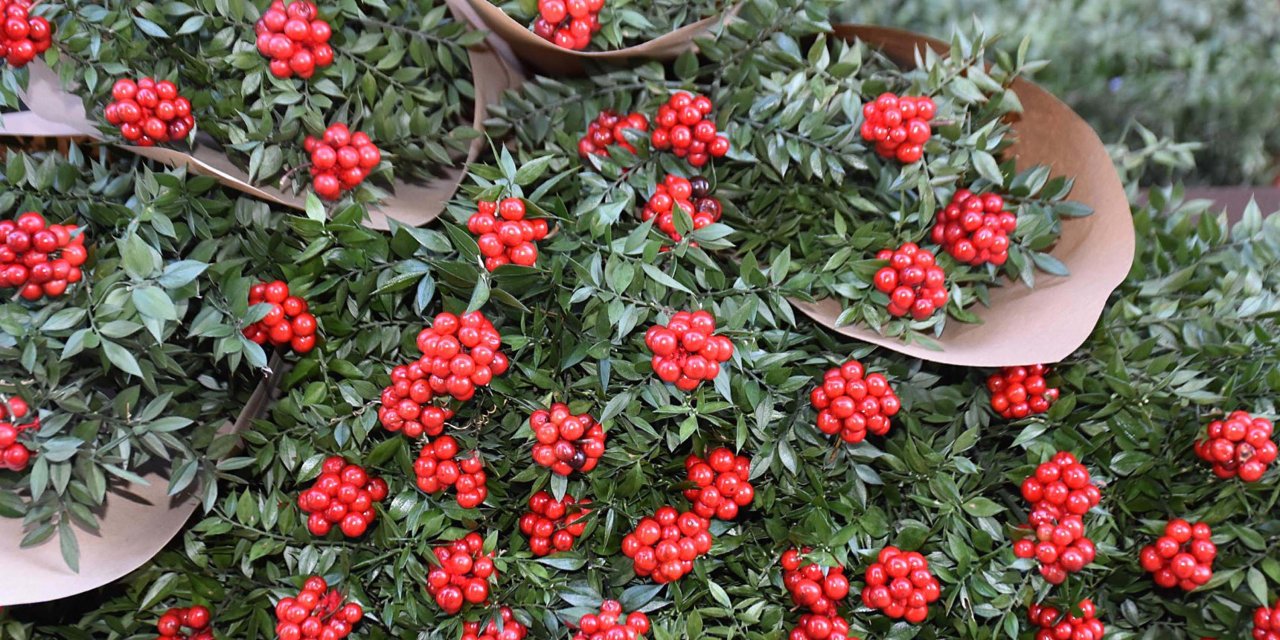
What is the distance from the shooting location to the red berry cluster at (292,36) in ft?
3.05

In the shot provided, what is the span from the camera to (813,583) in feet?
3.02

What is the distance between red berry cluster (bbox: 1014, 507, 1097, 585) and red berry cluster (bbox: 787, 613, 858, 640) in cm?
22

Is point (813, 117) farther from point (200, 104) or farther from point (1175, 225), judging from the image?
point (200, 104)

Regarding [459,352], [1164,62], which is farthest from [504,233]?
[1164,62]

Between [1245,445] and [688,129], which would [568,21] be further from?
[1245,445]

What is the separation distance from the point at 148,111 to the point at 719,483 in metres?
0.79

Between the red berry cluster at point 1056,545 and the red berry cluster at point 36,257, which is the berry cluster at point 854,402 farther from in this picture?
the red berry cluster at point 36,257

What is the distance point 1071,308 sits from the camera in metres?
0.94

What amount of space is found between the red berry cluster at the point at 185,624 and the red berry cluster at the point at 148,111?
56cm

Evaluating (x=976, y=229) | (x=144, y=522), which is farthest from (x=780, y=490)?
(x=144, y=522)

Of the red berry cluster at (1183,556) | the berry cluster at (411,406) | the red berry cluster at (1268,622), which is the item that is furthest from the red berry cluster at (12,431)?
the red berry cluster at (1268,622)

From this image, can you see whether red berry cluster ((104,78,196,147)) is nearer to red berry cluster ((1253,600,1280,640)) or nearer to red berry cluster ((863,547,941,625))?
red berry cluster ((863,547,941,625))

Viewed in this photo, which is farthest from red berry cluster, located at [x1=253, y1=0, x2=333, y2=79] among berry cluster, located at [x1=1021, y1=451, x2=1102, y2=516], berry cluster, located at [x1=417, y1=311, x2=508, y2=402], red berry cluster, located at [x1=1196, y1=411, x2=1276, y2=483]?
red berry cluster, located at [x1=1196, y1=411, x2=1276, y2=483]

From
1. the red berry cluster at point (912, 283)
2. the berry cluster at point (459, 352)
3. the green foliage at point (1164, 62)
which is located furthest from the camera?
the green foliage at point (1164, 62)
